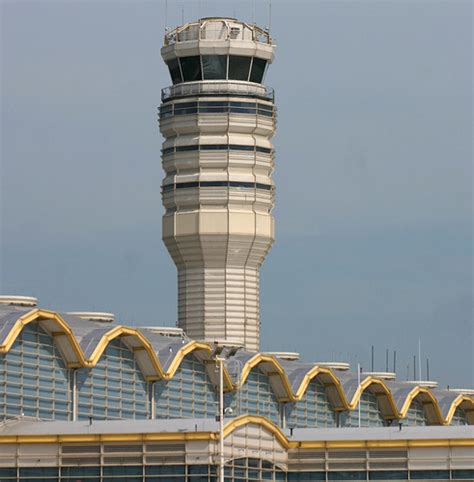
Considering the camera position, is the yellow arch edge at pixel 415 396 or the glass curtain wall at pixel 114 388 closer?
the glass curtain wall at pixel 114 388

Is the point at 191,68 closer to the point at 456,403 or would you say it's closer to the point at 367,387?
the point at 367,387

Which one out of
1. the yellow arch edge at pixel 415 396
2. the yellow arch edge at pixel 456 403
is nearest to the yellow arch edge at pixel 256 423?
the yellow arch edge at pixel 415 396

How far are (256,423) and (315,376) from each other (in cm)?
4717

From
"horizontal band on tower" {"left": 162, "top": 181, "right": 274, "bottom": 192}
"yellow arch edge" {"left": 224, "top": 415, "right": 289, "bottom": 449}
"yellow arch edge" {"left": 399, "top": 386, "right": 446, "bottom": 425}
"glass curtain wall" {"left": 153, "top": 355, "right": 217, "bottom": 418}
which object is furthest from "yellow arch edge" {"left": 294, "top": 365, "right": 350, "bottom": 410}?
"yellow arch edge" {"left": 224, "top": 415, "right": 289, "bottom": 449}

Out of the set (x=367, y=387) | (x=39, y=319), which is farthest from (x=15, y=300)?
(x=367, y=387)

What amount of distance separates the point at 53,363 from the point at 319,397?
36222 mm

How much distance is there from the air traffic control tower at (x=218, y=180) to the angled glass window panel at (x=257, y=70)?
1.54 ft

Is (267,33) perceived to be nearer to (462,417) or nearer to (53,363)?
(462,417)

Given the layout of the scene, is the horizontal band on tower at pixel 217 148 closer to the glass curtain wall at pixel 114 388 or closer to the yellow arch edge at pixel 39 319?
the glass curtain wall at pixel 114 388

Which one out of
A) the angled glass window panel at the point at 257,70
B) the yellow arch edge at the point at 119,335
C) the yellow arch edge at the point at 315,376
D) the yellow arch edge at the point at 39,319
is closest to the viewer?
the yellow arch edge at the point at 39,319

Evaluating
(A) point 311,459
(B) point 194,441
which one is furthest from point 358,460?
(B) point 194,441

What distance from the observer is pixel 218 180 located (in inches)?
6944

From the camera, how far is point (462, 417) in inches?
7042

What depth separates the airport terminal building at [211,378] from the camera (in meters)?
108
